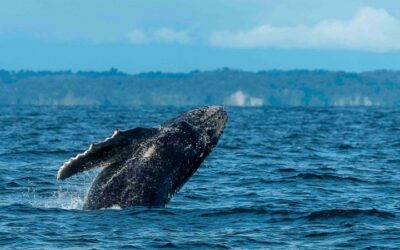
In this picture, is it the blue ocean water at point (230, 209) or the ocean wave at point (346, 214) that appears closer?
the blue ocean water at point (230, 209)

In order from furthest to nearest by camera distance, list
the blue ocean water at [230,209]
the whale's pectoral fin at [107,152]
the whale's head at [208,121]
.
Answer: the whale's head at [208,121] < the whale's pectoral fin at [107,152] < the blue ocean water at [230,209]

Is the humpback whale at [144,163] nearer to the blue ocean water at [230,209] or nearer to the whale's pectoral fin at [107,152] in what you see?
the whale's pectoral fin at [107,152]

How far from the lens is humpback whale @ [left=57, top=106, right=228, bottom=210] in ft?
45.9

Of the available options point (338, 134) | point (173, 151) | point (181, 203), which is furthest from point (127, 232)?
point (338, 134)

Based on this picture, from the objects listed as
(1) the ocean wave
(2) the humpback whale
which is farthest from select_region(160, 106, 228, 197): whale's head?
(1) the ocean wave

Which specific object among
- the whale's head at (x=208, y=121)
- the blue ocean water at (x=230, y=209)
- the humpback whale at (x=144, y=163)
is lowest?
the blue ocean water at (x=230, y=209)

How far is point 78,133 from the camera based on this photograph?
39969 millimetres

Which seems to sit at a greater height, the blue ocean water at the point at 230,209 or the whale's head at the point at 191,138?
the whale's head at the point at 191,138

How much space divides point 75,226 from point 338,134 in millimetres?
29757

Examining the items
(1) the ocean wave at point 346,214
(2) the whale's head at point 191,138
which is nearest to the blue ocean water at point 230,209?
(1) the ocean wave at point 346,214

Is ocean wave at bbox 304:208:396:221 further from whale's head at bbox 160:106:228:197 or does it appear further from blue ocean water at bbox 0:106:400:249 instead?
whale's head at bbox 160:106:228:197

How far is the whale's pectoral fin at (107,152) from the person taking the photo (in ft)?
43.7

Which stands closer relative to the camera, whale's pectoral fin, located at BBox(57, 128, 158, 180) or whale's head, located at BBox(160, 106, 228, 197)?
whale's pectoral fin, located at BBox(57, 128, 158, 180)

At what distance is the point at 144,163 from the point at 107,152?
0.70 metres
